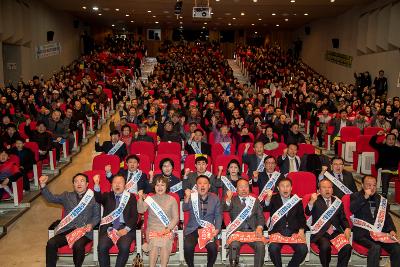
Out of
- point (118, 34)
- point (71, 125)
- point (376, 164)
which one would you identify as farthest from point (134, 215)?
point (118, 34)

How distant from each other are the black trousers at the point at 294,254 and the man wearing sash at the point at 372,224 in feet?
2.20

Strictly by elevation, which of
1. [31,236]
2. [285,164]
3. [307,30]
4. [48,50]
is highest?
[307,30]

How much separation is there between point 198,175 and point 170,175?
0.36 meters

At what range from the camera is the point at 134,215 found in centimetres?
516

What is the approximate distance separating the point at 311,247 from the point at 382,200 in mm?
924

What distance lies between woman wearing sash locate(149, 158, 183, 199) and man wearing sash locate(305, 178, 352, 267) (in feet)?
5.63

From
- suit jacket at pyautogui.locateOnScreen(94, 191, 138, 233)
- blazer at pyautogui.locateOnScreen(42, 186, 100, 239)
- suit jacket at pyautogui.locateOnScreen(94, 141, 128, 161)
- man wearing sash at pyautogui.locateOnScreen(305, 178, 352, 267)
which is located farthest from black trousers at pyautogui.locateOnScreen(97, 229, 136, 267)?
suit jacket at pyautogui.locateOnScreen(94, 141, 128, 161)

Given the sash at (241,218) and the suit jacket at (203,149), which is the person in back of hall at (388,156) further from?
the sash at (241,218)

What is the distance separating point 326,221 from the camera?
5.12 m

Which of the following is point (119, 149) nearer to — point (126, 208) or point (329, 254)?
point (126, 208)

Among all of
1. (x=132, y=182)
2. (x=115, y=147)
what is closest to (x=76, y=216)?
(x=132, y=182)

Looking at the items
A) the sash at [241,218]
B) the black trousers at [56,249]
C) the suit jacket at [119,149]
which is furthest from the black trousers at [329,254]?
the suit jacket at [119,149]

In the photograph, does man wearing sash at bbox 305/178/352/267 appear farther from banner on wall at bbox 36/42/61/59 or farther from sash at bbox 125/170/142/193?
Answer: banner on wall at bbox 36/42/61/59

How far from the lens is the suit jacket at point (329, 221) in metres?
5.16
